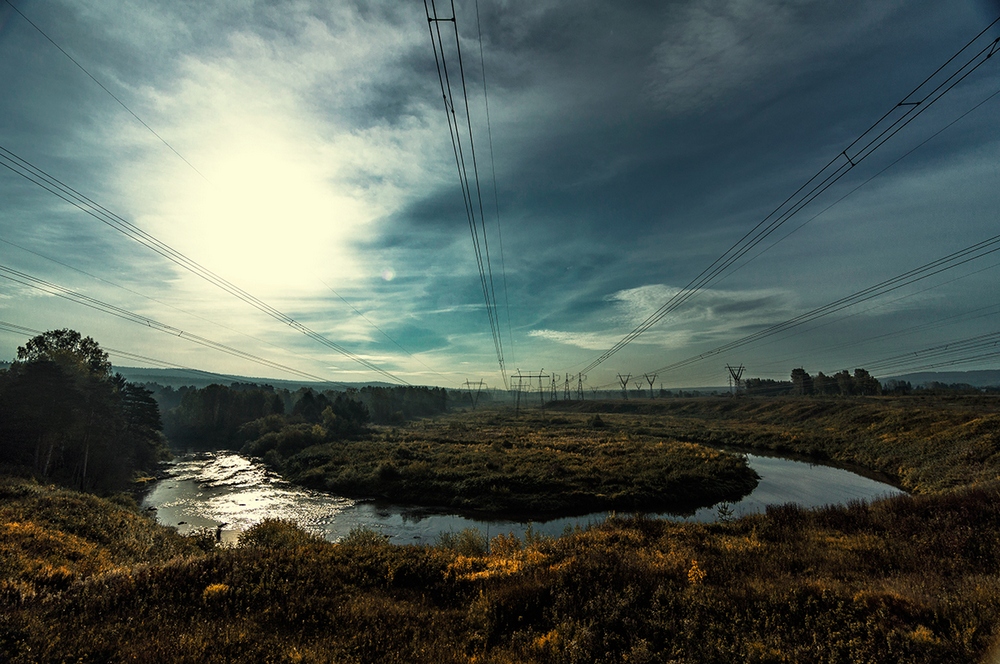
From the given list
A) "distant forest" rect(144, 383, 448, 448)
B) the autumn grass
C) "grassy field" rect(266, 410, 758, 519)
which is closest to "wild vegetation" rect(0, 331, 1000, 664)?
the autumn grass

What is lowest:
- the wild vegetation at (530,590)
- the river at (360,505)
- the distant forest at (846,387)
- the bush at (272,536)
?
the river at (360,505)

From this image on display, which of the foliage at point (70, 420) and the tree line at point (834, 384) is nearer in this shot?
the foliage at point (70, 420)

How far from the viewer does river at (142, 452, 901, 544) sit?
91.5ft

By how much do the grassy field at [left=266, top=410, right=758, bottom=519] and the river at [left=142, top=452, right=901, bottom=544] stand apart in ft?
6.56

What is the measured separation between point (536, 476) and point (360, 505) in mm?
16696

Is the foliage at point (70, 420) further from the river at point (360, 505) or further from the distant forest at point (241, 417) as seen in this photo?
the distant forest at point (241, 417)

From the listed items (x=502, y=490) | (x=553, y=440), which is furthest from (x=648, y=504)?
(x=553, y=440)

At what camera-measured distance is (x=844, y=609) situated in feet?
30.9

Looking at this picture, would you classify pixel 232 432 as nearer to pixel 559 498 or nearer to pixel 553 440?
pixel 553 440

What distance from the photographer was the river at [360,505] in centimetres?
2790

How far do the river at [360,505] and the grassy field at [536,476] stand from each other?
200 cm

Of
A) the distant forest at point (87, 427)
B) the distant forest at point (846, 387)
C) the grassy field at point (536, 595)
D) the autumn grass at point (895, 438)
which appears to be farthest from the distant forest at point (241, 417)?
the distant forest at point (846, 387)

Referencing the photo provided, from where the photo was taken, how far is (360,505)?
3553cm

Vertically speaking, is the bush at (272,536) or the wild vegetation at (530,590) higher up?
the wild vegetation at (530,590)
